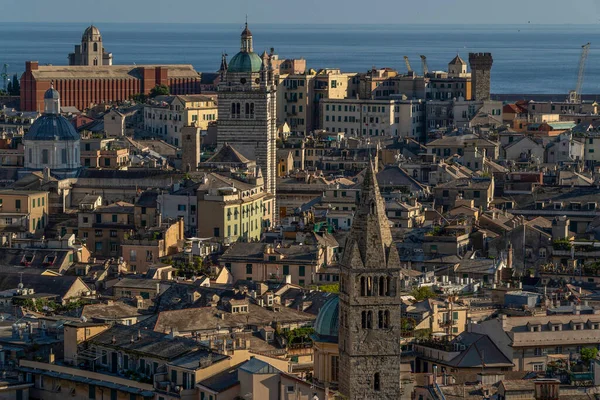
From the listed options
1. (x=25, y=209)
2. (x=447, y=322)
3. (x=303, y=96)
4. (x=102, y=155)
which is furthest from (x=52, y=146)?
(x=303, y=96)

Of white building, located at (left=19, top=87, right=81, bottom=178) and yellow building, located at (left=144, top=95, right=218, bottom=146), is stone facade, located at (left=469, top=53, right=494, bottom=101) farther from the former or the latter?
white building, located at (left=19, top=87, right=81, bottom=178)

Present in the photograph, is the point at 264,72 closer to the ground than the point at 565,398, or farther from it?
farther from it

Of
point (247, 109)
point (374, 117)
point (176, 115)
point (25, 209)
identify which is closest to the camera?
point (25, 209)

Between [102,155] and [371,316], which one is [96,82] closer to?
[102,155]

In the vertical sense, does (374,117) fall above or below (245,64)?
below

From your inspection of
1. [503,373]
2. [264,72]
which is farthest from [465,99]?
[503,373]

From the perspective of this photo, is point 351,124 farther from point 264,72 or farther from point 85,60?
point 85,60
